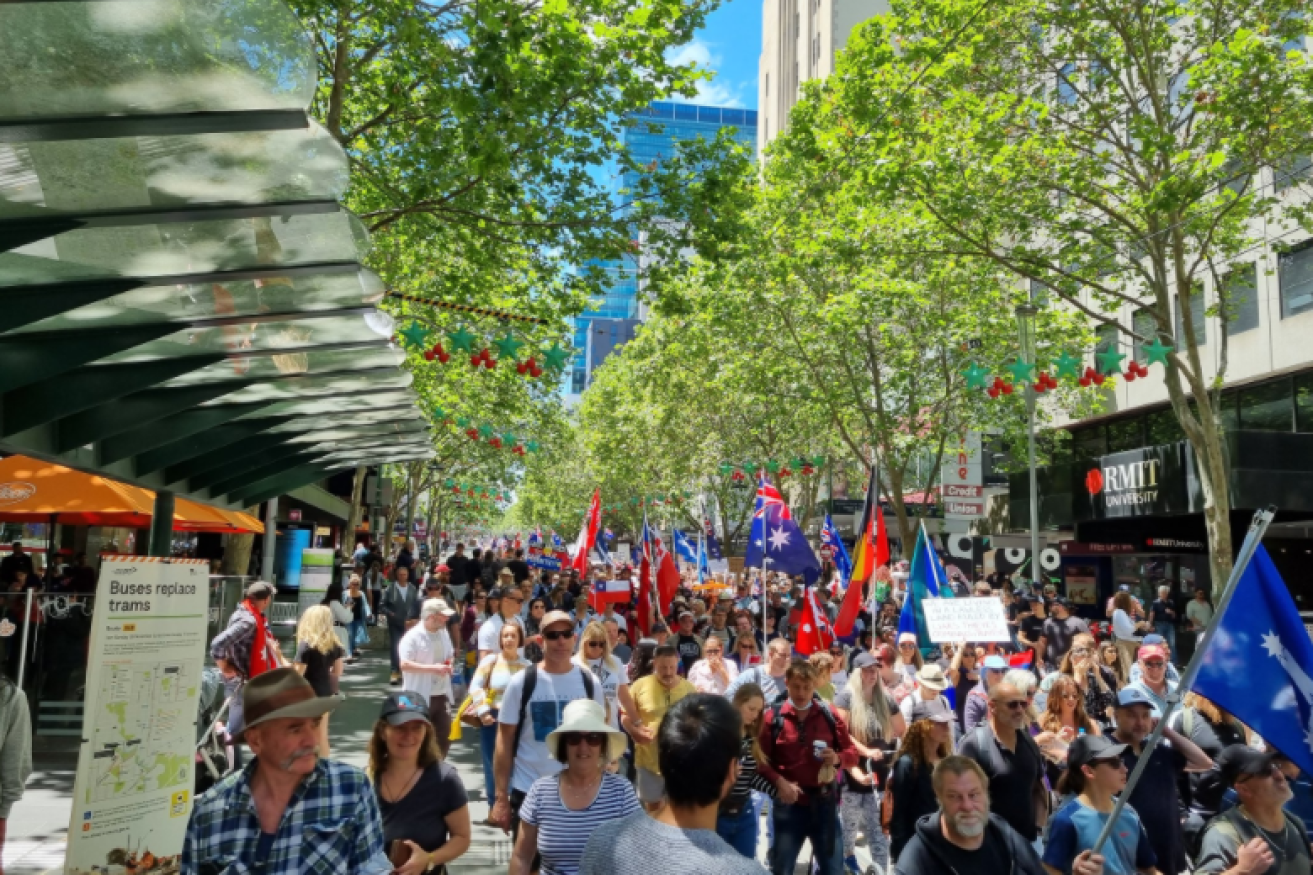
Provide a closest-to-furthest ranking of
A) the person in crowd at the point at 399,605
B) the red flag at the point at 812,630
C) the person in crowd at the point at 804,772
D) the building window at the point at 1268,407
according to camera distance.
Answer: the person in crowd at the point at 804,772 → the red flag at the point at 812,630 → the person in crowd at the point at 399,605 → the building window at the point at 1268,407

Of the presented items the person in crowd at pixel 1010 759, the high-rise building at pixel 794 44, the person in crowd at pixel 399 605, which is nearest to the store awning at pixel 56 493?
the person in crowd at pixel 399 605

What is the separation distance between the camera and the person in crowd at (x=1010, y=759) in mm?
5789

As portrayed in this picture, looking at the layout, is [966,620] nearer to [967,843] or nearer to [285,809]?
[967,843]

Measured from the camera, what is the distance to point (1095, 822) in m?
4.69

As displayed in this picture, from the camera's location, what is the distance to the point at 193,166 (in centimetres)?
452

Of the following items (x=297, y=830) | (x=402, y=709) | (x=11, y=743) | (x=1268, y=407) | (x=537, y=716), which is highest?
(x=1268, y=407)

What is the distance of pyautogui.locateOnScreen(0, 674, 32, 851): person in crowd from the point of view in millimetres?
5836

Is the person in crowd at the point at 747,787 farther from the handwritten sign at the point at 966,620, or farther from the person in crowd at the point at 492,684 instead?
the handwritten sign at the point at 966,620

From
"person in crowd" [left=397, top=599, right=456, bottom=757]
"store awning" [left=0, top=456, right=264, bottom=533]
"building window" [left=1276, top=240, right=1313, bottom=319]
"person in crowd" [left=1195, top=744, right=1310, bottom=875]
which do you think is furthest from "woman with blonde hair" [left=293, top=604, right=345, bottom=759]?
"building window" [left=1276, top=240, right=1313, bottom=319]

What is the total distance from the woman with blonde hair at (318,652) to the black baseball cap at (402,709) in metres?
3.81

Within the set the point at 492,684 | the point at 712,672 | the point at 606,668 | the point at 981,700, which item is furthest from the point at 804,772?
the point at 492,684

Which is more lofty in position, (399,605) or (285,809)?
(285,809)

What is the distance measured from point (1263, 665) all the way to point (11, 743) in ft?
20.5

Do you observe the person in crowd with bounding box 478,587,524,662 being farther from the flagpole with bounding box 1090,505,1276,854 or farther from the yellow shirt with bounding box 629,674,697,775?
the flagpole with bounding box 1090,505,1276,854
